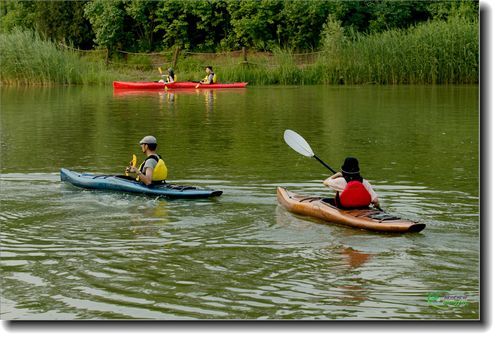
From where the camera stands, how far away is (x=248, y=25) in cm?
4191

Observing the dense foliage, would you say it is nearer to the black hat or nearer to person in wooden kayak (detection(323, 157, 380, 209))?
person in wooden kayak (detection(323, 157, 380, 209))

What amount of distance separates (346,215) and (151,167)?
3.01 meters

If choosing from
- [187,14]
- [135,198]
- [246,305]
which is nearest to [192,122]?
Answer: [135,198]

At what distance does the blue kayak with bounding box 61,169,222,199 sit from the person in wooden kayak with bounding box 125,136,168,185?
0.10 m

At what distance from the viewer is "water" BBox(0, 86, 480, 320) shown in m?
7.58

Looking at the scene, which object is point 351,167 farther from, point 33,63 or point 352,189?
point 33,63

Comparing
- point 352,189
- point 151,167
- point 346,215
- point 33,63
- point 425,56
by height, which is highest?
point 33,63

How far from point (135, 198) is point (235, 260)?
3.46 meters

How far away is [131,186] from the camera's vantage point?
40.0 feet

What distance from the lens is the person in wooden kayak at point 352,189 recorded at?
1024cm

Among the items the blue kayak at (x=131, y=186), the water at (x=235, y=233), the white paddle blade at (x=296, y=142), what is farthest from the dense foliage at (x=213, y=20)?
the blue kayak at (x=131, y=186)

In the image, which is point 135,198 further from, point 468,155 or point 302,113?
point 302,113

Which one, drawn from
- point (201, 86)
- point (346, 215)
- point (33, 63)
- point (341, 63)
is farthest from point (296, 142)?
point (33, 63)

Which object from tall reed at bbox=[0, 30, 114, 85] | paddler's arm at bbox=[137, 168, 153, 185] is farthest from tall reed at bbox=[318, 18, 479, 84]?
paddler's arm at bbox=[137, 168, 153, 185]
